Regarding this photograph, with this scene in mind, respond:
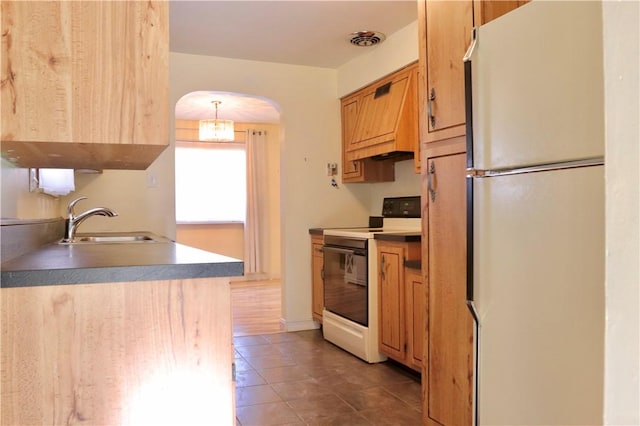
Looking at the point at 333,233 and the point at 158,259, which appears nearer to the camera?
the point at 158,259

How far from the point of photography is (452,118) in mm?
2076

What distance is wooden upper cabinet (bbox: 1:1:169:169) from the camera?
3.86 ft

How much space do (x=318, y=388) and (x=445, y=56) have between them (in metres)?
1.99

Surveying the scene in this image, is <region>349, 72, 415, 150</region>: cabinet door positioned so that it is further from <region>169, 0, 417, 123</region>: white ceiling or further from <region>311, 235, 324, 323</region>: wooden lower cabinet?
<region>311, 235, 324, 323</region>: wooden lower cabinet

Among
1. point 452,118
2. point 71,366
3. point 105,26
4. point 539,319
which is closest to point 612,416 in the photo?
point 539,319

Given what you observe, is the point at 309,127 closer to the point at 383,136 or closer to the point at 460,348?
the point at 383,136

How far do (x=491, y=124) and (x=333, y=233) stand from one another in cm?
235

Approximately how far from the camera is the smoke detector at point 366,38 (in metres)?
3.51

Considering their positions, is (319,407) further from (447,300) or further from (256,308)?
(256,308)

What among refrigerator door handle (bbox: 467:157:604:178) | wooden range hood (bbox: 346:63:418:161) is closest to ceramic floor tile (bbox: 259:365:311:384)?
wooden range hood (bbox: 346:63:418:161)

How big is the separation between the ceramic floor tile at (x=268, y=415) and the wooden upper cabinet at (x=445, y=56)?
1547 mm

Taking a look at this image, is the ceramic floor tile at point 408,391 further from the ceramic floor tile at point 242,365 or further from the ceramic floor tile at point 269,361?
the ceramic floor tile at point 242,365

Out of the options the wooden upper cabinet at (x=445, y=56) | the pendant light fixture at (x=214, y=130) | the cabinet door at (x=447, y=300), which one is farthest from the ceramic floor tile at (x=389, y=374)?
the pendant light fixture at (x=214, y=130)

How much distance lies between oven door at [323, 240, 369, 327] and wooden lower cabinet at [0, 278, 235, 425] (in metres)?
2.36
